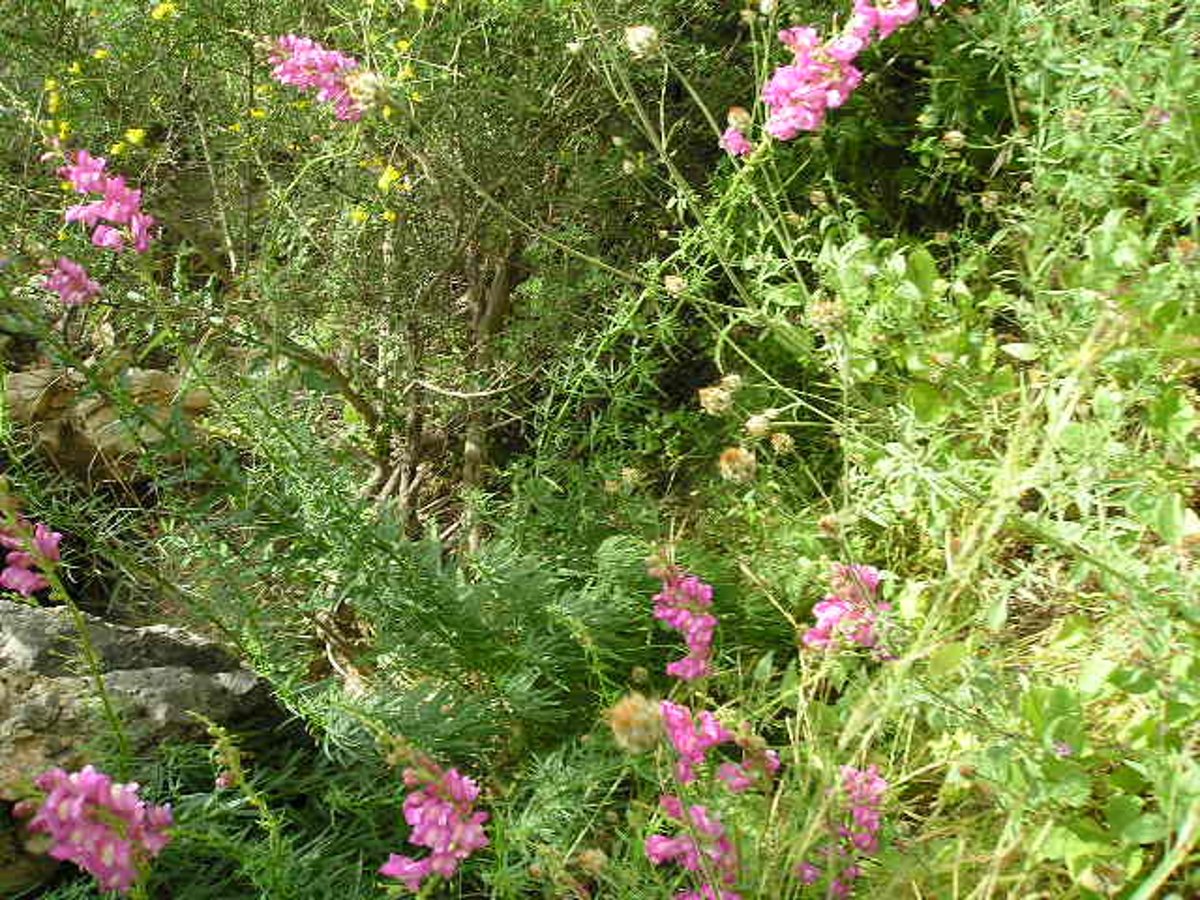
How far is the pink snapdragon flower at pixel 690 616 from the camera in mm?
1683

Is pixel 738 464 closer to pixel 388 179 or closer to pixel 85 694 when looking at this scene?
pixel 85 694

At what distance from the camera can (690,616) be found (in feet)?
5.67

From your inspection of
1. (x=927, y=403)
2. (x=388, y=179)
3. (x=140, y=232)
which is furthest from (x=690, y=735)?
(x=388, y=179)

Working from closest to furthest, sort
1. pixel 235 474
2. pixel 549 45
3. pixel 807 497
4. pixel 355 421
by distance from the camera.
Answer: pixel 235 474 → pixel 807 497 → pixel 549 45 → pixel 355 421

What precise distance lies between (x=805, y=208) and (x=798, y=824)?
1995 millimetres

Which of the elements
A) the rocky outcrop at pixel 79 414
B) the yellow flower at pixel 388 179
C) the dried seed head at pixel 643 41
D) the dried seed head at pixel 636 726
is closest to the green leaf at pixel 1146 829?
the dried seed head at pixel 636 726

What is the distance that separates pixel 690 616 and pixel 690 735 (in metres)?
0.18

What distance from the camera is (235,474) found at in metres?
2.11

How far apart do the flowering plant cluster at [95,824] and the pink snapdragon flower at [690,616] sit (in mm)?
743

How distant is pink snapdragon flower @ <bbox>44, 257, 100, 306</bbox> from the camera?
6.49 feet

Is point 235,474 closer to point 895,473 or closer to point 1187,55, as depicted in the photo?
point 895,473

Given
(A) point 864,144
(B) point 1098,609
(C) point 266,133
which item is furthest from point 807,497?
(C) point 266,133

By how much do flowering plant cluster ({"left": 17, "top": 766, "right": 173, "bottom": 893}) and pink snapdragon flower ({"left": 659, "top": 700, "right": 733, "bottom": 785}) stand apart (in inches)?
26.5

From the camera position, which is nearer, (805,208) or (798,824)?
(798,824)
